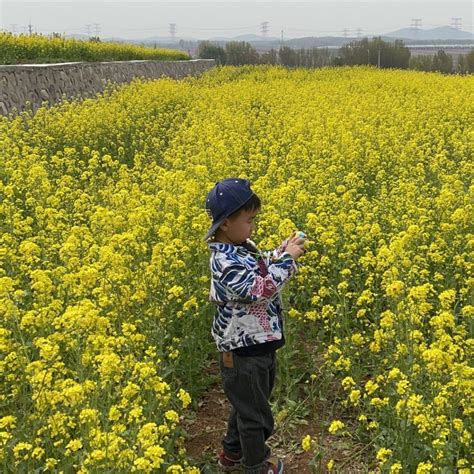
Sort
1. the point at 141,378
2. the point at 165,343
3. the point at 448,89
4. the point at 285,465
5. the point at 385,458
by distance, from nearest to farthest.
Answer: the point at 385,458, the point at 141,378, the point at 285,465, the point at 165,343, the point at 448,89

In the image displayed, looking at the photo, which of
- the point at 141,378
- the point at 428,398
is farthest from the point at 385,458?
the point at 141,378

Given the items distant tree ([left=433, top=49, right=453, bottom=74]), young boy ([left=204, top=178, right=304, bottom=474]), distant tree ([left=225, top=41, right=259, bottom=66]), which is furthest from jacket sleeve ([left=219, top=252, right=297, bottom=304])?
distant tree ([left=225, top=41, right=259, bottom=66])

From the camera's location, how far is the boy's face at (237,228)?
8.87 feet

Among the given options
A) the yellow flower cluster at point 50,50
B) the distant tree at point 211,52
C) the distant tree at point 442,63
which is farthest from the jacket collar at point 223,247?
the distant tree at point 211,52

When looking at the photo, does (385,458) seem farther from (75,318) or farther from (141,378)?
(75,318)

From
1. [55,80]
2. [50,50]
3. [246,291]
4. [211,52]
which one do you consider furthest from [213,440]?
[211,52]

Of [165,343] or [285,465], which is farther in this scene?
[165,343]

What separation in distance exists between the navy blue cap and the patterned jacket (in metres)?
0.13

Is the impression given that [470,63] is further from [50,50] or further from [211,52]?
Result: [50,50]

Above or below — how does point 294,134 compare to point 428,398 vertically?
above

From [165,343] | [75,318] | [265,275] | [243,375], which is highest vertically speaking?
[265,275]

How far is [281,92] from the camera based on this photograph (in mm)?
15273

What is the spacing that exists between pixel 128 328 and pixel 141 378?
458 mm

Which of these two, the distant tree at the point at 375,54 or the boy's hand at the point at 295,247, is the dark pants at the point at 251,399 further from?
the distant tree at the point at 375,54
